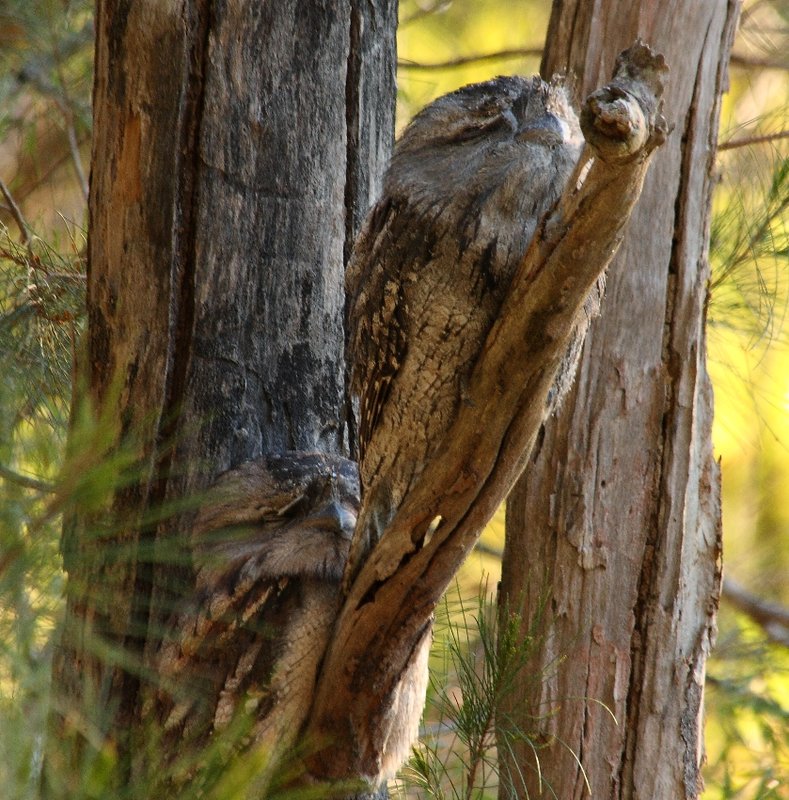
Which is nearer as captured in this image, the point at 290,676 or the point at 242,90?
the point at 290,676

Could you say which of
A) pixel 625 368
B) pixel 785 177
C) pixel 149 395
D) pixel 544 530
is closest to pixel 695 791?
pixel 544 530

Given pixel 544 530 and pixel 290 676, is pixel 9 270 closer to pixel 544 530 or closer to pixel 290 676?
pixel 290 676

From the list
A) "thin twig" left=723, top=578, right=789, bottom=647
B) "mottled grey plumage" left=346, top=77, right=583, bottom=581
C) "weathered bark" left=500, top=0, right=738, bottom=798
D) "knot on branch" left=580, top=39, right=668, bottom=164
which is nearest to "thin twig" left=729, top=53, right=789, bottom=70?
"weathered bark" left=500, top=0, right=738, bottom=798

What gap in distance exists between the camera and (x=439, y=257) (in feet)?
4.42

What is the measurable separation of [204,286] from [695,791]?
1312 millimetres

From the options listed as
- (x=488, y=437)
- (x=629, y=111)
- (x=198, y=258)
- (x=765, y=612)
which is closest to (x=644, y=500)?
(x=488, y=437)

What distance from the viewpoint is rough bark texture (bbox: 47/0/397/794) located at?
60.7 inches

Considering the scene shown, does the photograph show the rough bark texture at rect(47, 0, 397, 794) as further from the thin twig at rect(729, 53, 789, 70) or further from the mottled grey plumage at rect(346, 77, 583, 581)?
the thin twig at rect(729, 53, 789, 70)

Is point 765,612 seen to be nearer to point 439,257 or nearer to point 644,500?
point 644,500

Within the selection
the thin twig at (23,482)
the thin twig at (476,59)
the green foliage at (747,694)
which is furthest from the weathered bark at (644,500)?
the thin twig at (23,482)

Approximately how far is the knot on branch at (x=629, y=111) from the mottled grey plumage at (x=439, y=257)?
13.7 inches

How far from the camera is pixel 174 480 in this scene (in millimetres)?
1595

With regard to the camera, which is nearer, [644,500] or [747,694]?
[644,500]

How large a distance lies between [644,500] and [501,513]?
161cm
